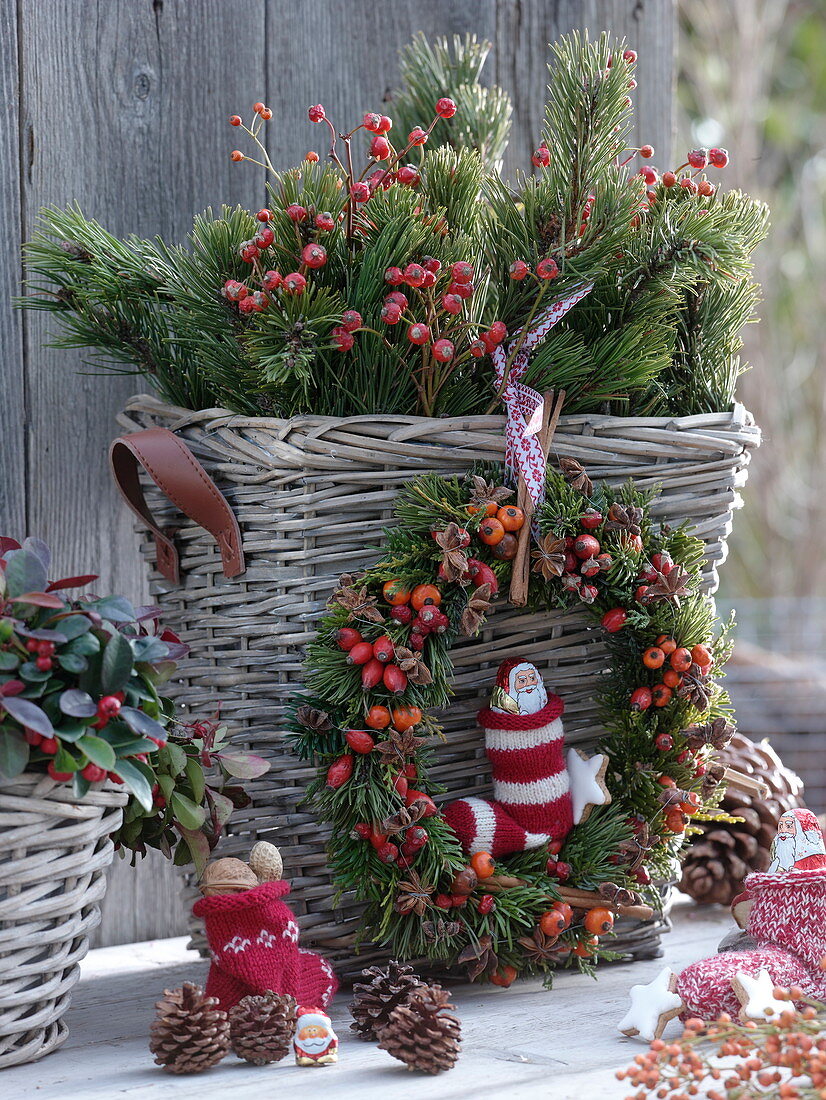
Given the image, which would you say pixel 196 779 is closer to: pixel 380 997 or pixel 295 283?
pixel 380 997

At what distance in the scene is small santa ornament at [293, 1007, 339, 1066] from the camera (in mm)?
768

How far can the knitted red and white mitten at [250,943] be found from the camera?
807mm

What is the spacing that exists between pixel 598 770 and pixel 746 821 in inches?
12.0

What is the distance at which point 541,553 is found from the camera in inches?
35.1

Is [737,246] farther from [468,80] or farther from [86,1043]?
[86,1043]

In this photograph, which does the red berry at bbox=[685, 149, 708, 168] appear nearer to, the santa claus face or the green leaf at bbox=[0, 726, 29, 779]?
the santa claus face

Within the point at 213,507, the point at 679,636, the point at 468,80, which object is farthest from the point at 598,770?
the point at 468,80

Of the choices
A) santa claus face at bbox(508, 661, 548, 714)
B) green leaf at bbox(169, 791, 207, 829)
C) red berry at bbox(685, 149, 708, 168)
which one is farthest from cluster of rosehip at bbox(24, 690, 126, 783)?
red berry at bbox(685, 149, 708, 168)

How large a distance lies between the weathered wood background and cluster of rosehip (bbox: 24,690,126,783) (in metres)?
0.42

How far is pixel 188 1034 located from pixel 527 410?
0.51 m

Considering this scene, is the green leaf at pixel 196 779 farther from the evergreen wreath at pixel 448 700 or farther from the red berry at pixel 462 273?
the red berry at pixel 462 273

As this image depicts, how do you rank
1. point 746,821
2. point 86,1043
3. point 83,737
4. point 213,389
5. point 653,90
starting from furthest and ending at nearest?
point 653,90 < point 746,821 < point 213,389 < point 86,1043 < point 83,737

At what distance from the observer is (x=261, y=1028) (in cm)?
78

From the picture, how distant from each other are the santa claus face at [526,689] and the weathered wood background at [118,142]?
43 cm
